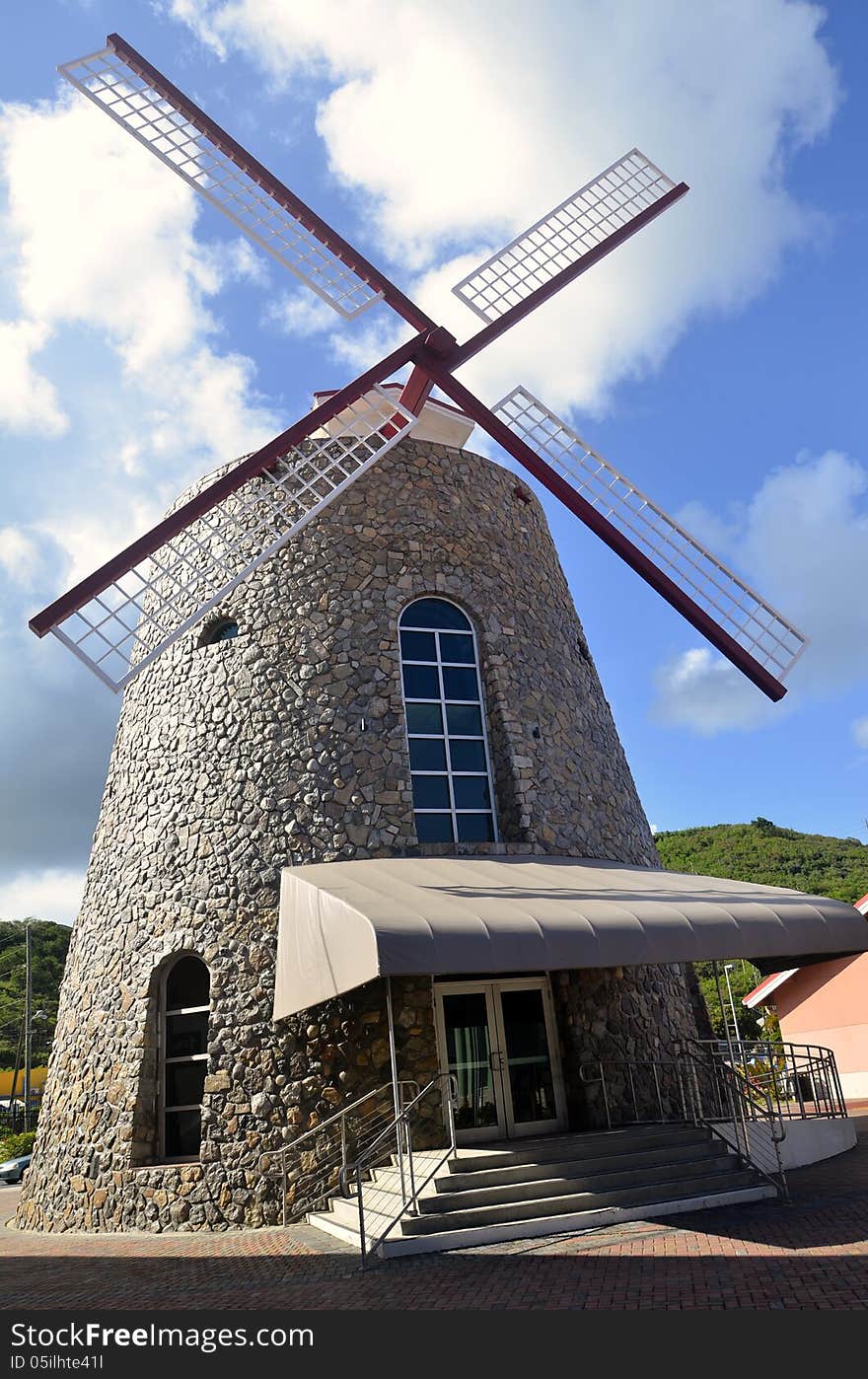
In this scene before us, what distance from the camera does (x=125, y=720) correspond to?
44.5 ft

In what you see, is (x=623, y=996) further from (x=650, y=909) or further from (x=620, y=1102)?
(x=650, y=909)

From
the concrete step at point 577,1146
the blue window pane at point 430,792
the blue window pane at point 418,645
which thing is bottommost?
the concrete step at point 577,1146

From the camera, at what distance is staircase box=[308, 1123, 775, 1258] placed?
7.64 m

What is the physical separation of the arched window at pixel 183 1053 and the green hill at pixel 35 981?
3502cm

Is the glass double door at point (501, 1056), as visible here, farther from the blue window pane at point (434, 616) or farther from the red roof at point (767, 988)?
the red roof at point (767, 988)

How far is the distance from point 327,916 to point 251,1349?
352 cm

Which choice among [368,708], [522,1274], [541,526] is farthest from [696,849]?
[522,1274]

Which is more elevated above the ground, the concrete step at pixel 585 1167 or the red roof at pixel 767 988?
the red roof at pixel 767 988

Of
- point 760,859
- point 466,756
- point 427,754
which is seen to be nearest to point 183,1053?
point 427,754

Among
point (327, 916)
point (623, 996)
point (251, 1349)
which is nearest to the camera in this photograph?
point (251, 1349)

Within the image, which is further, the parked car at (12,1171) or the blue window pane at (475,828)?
the parked car at (12,1171)

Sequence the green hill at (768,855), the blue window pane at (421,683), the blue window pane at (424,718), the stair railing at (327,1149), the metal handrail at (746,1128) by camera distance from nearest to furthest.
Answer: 1. the metal handrail at (746,1128)
2. the stair railing at (327,1149)
3. the blue window pane at (424,718)
4. the blue window pane at (421,683)
5. the green hill at (768,855)

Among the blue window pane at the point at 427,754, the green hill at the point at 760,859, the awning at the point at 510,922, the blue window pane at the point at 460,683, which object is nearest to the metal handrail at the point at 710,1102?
the awning at the point at 510,922

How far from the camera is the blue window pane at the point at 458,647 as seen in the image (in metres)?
12.6
